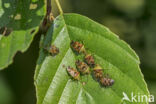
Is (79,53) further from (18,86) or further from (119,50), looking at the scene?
(18,86)

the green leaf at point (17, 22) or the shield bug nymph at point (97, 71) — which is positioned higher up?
the green leaf at point (17, 22)

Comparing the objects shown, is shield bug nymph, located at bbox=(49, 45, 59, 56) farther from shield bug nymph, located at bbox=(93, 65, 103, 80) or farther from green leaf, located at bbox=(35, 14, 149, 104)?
shield bug nymph, located at bbox=(93, 65, 103, 80)

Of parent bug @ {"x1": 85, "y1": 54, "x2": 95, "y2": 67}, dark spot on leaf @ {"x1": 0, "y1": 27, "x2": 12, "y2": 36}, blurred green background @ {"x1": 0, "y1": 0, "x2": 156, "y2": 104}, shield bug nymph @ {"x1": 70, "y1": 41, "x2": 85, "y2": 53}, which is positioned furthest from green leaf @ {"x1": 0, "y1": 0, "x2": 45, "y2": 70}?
blurred green background @ {"x1": 0, "y1": 0, "x2": 156, "y2": 104}

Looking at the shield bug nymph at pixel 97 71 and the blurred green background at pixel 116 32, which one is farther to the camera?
the blurred green background at pixel 116 32

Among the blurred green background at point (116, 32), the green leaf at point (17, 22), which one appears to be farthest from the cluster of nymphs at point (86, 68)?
the blurred green background at point (116, 32)

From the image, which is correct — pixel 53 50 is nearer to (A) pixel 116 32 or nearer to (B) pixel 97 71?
(B) pixel 97 71

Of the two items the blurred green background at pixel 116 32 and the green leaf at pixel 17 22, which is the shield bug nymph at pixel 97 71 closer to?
the green leaf at pixel 17 22

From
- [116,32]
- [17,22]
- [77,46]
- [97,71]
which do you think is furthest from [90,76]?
[116,32]
